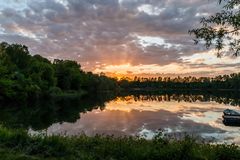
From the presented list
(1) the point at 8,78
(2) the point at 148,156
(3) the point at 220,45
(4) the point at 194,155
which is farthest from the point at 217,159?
(1) the point at 8,78

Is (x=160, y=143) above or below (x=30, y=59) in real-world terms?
below

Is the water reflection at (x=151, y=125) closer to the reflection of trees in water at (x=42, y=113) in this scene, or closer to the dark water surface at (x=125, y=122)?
the dark water surface at (x=125, y=122)

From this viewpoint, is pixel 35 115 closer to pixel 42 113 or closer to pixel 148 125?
pixel 42 113

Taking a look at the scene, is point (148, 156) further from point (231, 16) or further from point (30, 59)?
point (30, 59)

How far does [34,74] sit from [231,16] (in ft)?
341

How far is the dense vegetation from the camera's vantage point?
95000 mm

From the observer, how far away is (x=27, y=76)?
11131 cm

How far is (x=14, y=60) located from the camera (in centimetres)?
11881

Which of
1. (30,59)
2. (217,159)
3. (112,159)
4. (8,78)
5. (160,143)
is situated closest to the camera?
(112,159)

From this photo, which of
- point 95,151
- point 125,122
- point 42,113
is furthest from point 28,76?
point 95,151

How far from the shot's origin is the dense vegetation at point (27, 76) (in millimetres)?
95000

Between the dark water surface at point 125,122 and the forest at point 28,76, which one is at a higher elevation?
the forest at point 28,76

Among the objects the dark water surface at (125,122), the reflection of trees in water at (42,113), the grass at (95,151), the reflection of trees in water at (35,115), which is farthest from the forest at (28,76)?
the grass at (95,151)

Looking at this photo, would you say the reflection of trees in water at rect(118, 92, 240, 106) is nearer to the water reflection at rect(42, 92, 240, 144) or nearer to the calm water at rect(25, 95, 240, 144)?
the calm water at rect(25, 95, 240, 144)
